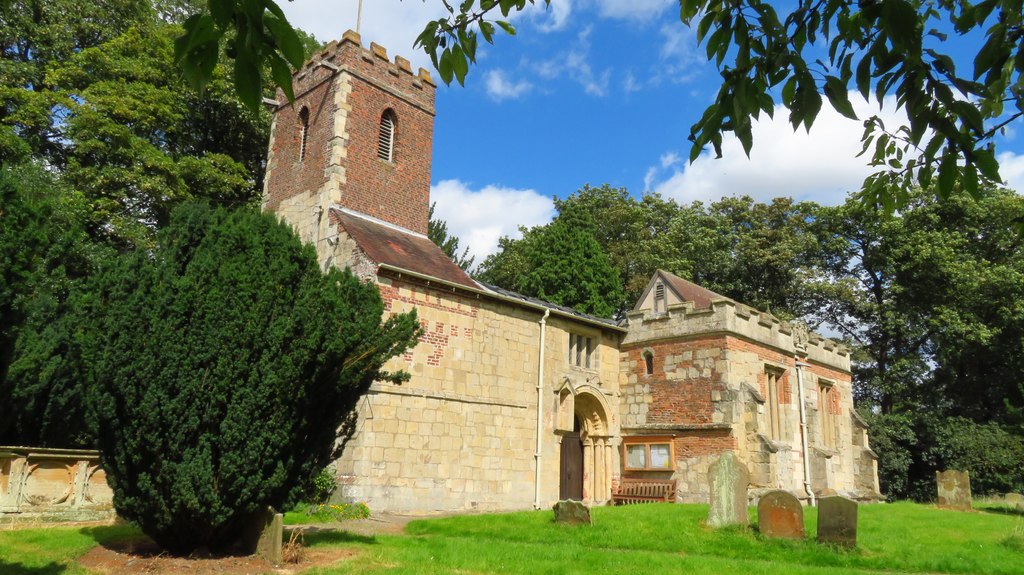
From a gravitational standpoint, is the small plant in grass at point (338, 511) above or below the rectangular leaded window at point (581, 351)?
below

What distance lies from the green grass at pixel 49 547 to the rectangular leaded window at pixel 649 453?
42.8 ft

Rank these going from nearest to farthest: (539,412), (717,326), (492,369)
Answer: (492,369) < (539,412) < (717,326)

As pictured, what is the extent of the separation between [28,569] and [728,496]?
34.0 ft

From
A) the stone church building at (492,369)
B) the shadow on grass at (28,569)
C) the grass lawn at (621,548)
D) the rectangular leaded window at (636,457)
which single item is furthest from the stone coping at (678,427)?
the shadow on grass at (28,569)

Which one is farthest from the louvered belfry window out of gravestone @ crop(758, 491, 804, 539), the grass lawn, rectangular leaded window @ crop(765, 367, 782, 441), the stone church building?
gravestone @ crop(758, 491, 804, 539)

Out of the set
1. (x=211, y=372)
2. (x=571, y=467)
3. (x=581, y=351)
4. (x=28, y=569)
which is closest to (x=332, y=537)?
(x=211, y=372)

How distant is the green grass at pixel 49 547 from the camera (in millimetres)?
8148

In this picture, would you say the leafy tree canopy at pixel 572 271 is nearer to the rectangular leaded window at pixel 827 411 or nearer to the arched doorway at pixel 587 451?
the rectangular leaded window at pixel 827 411

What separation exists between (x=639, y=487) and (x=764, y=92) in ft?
59.3

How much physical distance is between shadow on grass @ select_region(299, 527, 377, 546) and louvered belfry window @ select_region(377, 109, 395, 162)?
1188cm

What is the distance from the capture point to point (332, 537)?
1116 cm

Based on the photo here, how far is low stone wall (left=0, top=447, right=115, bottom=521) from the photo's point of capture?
1083 centimetres

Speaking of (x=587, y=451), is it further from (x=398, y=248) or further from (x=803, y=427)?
(x=398, y=248)

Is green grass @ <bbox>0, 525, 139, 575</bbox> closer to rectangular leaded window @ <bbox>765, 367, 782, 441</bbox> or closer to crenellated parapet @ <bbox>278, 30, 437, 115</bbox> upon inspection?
crenellated parapet @ <bbox>278, 30, 437, 115</bbox>
